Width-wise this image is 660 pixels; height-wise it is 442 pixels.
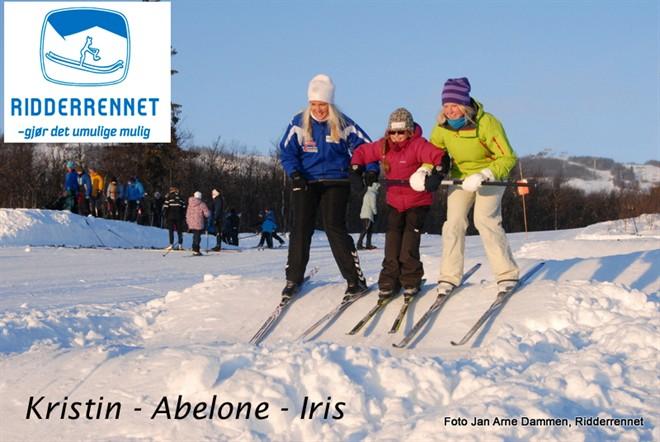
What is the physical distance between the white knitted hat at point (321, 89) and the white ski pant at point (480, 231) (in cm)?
139

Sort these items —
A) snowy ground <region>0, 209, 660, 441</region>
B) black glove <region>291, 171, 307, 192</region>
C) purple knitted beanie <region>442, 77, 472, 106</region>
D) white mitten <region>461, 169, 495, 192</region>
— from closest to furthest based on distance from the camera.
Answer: snowy ground <region>0, 209, 660, 441</region> → white mitten <region>461, 169, 495, 192</region> → purple knitted beanie <region>442, 77, 472, 106</region> → black glove <region>291, 171, 307, 192</region>

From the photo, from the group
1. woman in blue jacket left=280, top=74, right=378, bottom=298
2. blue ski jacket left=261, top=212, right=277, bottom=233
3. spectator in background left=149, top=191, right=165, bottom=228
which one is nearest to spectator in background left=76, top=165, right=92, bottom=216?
spectator in background left=149, top=191, right=165, bottom=228

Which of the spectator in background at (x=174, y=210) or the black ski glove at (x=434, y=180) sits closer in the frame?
the black ski glove at (x=434, y=180)

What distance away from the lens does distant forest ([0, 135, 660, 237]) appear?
36.5 m

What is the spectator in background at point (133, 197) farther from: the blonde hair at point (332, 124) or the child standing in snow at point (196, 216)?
the blonde hair at point (332, 124)

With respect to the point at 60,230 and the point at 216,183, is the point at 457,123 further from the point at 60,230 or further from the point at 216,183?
the point at 216,183

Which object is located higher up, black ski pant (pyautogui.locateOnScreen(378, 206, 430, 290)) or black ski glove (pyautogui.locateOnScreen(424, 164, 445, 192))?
black ski glove (pyautogui.locateOnScreen(424, 164, 445, 192))

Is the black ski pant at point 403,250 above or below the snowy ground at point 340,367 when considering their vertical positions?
above

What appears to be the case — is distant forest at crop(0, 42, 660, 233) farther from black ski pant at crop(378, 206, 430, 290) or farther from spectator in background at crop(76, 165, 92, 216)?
black ski pant at crop(378, 206, 430, 290)

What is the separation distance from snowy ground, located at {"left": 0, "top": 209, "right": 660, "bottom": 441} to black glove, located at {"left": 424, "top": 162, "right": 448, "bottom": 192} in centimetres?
102

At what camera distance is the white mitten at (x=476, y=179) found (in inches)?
252

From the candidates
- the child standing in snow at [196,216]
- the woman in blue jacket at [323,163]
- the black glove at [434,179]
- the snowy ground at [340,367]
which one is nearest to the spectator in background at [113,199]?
the child standing in snow at [196,216]

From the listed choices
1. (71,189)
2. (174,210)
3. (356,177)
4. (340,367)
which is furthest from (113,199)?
(340,367)

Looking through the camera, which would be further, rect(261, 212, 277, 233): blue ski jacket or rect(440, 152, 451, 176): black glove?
rect(261, 212, 277, 233): blue ski jacket
